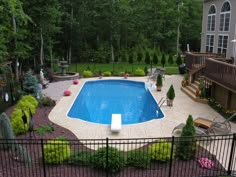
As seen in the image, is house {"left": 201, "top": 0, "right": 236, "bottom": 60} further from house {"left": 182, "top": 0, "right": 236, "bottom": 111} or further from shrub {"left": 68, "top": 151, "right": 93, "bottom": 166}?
shrub {"left": 68, "top": 151, "right": 93, "bottom": 166}

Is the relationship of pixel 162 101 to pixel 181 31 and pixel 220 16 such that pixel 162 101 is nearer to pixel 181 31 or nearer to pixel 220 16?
pixel 220 16

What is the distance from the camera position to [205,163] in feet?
24.9

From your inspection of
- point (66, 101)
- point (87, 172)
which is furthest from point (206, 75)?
point (87, 172)

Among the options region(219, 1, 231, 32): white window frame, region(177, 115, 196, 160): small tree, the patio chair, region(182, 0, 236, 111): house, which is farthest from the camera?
region(219, 1, 231, 32): white window frame

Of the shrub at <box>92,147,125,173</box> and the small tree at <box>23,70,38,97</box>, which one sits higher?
the small tree at <box>23,70,38,97</box>

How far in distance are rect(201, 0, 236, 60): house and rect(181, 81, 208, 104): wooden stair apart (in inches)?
129

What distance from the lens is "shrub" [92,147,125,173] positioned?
7.11 metres

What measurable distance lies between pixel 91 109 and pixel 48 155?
27.5ft

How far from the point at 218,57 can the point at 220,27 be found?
395cm

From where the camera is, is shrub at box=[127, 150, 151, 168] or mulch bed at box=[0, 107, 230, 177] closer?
mulch bed at box=[0, 107, 230, 177]

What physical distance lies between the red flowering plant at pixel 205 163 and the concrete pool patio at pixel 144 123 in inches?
103

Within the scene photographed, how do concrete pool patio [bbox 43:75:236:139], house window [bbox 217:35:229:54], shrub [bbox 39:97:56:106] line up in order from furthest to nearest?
house window [bbox 217:35:229:54]
shrub [bbox 39:97:56:106]
concrete pool patio [bbox 43:75:236:139]

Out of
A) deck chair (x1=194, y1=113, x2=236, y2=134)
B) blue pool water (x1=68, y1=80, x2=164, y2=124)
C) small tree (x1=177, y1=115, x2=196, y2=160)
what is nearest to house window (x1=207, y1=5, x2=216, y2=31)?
blue pool water (x1=68, y1=80, x2=164, y2=124)

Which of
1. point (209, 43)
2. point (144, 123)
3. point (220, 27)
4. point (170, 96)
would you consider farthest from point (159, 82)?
point (209, 43)
